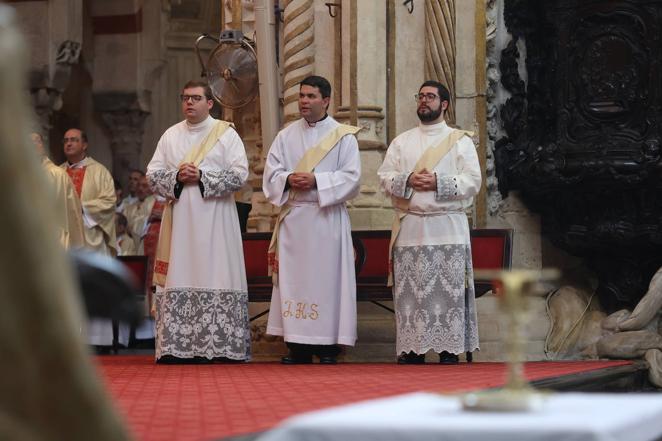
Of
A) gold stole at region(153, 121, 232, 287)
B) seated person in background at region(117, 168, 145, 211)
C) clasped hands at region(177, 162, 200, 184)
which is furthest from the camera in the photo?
seated person in background at region(117, 168, 145, 211)

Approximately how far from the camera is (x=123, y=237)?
18.0 metres

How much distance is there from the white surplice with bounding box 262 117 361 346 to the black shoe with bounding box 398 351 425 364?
0.39m

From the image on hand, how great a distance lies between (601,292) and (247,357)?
3227mm

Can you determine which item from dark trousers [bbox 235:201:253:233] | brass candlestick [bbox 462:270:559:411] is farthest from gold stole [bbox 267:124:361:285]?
brass candlestick [bbox 462:270:559:411]

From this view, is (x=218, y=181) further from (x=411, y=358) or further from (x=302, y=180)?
(x=411, y=358)

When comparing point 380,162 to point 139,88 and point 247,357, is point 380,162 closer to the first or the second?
point 247,357

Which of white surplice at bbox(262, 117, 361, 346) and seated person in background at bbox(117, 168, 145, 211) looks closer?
white surplice at bbox(262, 117, 361, 346)

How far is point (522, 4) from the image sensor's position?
38.0ft

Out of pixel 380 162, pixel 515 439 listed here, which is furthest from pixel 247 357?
pixel 515 439

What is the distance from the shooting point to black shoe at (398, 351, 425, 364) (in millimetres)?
9766

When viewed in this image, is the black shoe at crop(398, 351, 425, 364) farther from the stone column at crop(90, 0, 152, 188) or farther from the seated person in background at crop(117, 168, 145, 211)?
the stone column at crop(90, 0, 152, 188)

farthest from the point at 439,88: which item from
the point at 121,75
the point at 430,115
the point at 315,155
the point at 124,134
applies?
the point at 124,134

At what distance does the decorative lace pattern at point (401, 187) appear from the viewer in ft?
31.4

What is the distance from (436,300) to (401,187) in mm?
801
